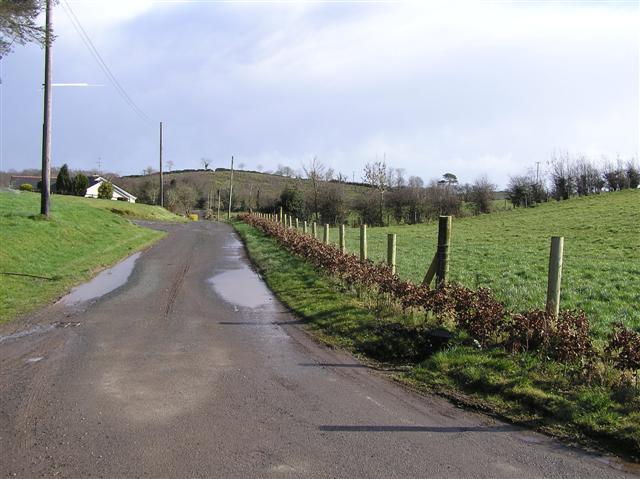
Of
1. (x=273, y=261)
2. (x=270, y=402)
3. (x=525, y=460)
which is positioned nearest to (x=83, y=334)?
(x=270, y=402)

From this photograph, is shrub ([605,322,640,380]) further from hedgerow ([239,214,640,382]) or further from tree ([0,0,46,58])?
tree ([0,0,46,58])

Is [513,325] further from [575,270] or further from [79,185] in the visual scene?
Answer: [79,185]

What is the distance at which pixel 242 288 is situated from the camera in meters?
13.1

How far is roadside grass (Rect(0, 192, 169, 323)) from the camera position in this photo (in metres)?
11.4

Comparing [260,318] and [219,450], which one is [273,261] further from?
[219,450]

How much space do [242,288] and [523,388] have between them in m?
8.61

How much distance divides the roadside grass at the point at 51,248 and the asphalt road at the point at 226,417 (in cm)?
355

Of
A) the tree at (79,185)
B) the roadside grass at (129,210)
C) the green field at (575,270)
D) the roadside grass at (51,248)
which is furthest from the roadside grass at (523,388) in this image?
the tree at (79,185)

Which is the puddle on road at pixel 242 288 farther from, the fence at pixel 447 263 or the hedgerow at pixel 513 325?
the hedgerow at pixel 513 325

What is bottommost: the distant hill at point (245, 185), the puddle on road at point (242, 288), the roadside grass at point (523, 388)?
the puddle on road at point (242, 288)

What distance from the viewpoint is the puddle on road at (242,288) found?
11320 millimetres

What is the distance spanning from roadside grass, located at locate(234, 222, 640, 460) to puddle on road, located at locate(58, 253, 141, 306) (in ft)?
17.9

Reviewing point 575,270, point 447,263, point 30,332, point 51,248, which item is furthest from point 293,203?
point 30,332

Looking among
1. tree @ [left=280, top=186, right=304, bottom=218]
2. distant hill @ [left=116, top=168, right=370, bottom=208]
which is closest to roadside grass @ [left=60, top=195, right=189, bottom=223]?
tree @ [left=280, top=186, right=304, bottom=218]
